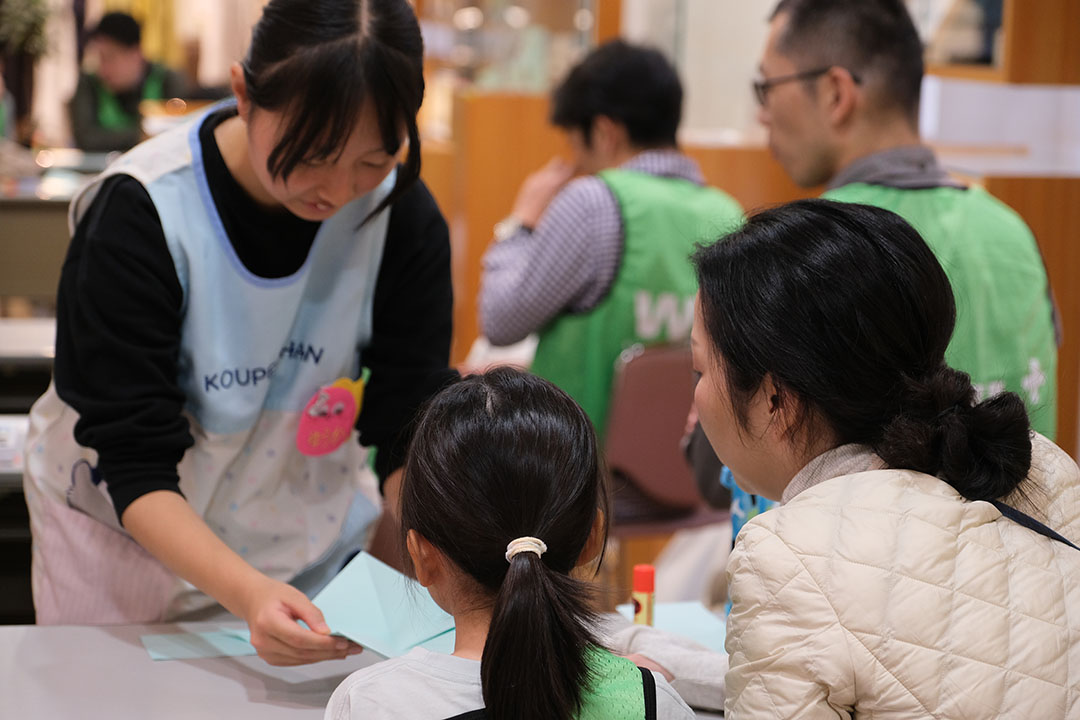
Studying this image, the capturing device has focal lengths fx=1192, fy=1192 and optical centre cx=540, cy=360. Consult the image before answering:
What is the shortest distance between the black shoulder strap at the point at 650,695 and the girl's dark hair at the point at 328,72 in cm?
66

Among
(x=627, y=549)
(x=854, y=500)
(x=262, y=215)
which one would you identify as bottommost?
(x=627, y=549)

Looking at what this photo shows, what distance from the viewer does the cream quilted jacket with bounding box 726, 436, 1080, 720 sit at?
3.04 ft

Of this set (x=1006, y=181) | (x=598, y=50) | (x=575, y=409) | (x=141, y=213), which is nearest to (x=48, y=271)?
(x=598, y=50)

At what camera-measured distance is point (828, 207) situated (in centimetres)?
111

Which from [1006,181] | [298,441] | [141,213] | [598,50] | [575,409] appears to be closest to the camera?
[575,409]

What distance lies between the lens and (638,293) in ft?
9.00

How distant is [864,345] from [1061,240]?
6.28 ft

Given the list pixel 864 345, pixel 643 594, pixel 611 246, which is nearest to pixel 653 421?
pixel 611 246

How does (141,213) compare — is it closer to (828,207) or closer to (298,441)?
(298,441)

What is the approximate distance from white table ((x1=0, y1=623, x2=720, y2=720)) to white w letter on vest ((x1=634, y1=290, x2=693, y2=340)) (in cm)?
149

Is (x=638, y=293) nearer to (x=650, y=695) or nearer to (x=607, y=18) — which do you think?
(x=607, y=18)

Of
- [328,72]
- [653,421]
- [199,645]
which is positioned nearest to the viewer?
[328,72]

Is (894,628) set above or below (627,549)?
above

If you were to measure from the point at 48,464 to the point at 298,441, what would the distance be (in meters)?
0.32
